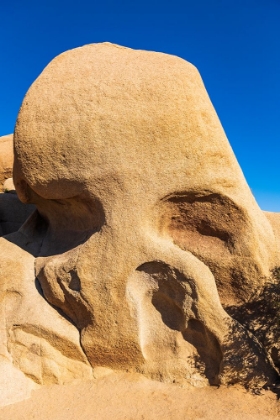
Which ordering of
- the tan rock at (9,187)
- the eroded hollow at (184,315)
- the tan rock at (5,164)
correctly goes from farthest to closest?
the tan rock at (5,164) < the tan rock at (9,187) < the eroded hollow at (184,315)

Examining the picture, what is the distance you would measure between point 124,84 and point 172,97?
70 cm

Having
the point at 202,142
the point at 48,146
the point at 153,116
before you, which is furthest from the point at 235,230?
the point at 48,146

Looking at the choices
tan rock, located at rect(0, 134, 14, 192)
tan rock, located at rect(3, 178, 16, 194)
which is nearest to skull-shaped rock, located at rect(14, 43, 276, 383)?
tan rock, located at rect(3, 178, 16, 194)

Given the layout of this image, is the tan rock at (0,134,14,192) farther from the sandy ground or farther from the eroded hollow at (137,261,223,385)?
the sandy ground

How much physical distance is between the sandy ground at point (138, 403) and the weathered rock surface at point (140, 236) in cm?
17

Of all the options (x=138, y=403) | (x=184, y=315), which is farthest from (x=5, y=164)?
(x=138, y=403)

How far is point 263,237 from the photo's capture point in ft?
17.8

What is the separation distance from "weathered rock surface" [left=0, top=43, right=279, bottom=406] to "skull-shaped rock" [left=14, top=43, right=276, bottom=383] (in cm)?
1

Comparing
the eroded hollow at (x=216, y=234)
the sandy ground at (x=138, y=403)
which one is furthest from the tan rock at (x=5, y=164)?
the sandy ground at (x=138, y=403)

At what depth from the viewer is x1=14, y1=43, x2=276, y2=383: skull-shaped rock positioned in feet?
16.3

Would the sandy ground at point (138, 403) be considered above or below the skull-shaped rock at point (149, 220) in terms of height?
below

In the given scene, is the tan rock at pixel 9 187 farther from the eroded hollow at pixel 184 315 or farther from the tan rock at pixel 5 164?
the eroded hollow at pixel 184 315

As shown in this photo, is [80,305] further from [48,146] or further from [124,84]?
[124,84]

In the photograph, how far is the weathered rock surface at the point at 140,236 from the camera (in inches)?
195
